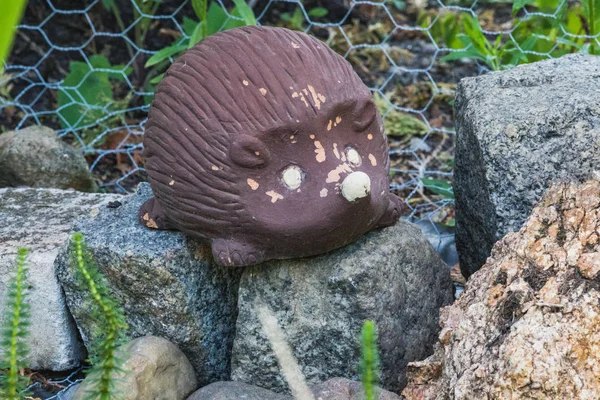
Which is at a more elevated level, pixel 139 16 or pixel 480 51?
pixel 480 51

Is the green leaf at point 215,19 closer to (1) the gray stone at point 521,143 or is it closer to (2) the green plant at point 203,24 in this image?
(2) the green plant at point 203,24

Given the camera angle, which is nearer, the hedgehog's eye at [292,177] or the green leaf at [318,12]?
the hedgehog's eye at [292,177]

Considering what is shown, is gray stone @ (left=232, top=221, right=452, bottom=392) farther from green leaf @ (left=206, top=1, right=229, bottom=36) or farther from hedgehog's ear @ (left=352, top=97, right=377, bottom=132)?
green leaf @ (left=206, top=1, right=229, bottom=36)

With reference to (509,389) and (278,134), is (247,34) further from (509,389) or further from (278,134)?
(509,389)

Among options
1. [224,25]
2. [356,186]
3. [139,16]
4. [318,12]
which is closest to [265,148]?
[356,186]

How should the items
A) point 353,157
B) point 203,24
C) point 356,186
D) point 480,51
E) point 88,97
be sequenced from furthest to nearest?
point 88,97 < point 480,51 < point 203,24 < point 353,157 < point 356,186

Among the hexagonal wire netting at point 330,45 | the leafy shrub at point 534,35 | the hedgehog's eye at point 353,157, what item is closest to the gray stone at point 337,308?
the hedgehog's eye at point 353,157

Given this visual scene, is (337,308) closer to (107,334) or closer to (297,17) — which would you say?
(107,334)
